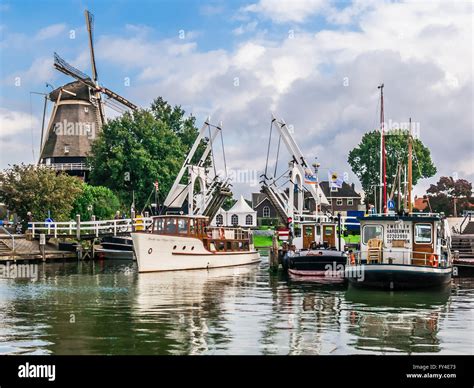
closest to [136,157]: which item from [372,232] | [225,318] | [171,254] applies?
[171,254]

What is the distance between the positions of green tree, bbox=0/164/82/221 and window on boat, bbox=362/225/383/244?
36.0 m

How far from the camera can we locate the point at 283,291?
32.6m

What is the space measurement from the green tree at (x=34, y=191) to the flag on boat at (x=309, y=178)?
2148cm

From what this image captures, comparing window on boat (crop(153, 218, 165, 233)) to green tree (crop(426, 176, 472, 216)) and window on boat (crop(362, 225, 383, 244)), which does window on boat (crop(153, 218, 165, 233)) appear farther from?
green tree (crop(426, 176, 472, 216))

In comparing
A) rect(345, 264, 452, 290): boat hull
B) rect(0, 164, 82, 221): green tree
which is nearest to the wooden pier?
rect(0, 164, 82, 221): green tree

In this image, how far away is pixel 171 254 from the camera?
144 feet

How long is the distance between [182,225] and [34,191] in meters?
22.4

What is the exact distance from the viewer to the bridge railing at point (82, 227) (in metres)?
56.9

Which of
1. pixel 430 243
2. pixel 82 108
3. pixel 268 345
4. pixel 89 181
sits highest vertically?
pixel 82 108

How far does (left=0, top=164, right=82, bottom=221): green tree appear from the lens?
203 ft

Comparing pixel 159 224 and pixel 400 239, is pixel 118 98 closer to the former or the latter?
pixel 159 224

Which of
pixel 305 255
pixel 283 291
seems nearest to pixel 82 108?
pixel 305 255

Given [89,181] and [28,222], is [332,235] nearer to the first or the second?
[28,222]
